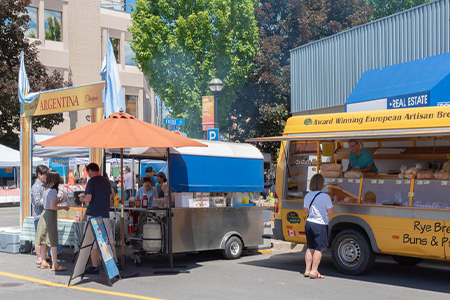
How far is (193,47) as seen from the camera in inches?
1141

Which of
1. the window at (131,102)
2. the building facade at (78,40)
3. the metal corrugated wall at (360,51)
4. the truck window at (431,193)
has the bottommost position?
the truck window at (431,193)

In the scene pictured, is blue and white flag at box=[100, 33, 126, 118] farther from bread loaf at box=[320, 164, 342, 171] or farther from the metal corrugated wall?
the metal corrugated wall

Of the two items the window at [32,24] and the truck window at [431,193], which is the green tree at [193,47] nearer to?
the window at [32,24]

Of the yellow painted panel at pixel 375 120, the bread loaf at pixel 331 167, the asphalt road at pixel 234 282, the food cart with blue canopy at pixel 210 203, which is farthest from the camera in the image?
the food cart with blue canopy at pixel 210 203

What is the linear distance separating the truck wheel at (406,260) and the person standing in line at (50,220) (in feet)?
20.4

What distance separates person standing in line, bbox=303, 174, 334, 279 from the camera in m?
9.29

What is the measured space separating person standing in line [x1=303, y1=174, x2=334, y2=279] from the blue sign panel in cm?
541

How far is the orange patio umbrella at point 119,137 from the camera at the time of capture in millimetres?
9102

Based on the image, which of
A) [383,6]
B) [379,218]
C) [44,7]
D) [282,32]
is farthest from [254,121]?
[379,218]

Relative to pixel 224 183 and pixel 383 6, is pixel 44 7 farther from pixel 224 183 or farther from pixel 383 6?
pixel 224 183

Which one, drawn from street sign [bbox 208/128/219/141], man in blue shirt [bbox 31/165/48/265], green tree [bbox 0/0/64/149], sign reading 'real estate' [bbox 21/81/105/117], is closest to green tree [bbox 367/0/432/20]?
green tree [bbox 0/0/64/149]

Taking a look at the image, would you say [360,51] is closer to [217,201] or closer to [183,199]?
[217,201]

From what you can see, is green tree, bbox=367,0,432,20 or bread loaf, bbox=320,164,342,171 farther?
green tree, bbox=367,0,432,20

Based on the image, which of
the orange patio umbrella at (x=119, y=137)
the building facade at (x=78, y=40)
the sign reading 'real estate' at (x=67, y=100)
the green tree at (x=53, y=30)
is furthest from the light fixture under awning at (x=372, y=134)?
the green tree at (x=53, y=30)
